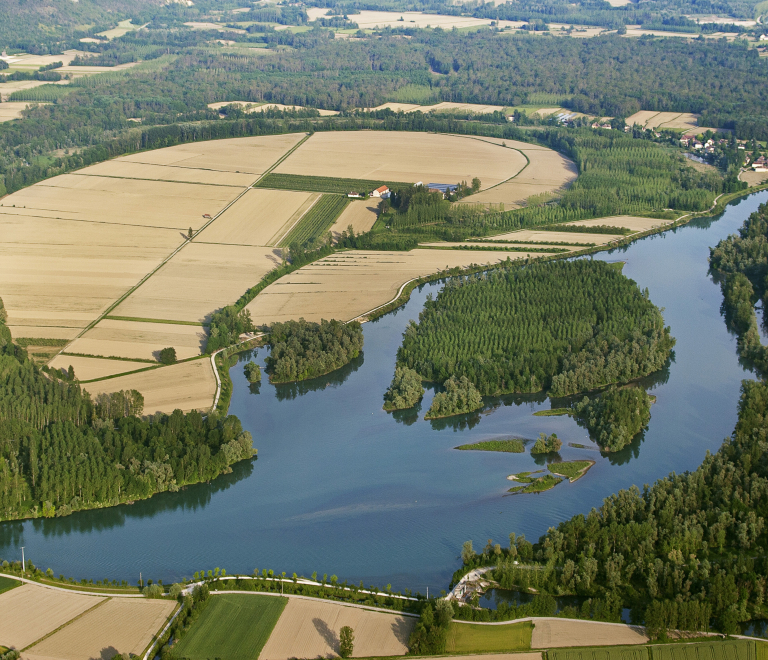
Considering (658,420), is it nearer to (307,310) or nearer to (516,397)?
(516,397)

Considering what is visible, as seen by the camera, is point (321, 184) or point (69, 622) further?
point (321, 184)

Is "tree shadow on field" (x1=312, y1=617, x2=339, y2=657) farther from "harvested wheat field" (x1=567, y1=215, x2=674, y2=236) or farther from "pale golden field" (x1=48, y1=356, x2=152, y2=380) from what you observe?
"harvested wheat field" (x1=567, y1=215, x2=674, y2=236)

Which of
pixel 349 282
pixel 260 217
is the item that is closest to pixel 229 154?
pixel 260 217

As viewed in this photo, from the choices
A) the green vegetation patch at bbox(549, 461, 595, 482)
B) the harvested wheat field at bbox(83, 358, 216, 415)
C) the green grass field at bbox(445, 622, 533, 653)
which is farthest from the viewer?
the harvested wheat field at bbox(83, 358, 216, 415)

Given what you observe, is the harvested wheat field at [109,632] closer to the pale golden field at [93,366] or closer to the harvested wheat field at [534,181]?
the pale golden field at [93,366]

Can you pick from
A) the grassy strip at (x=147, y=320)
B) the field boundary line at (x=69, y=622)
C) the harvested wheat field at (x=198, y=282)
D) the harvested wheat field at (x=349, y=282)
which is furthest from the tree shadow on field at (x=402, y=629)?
the grassy strip at (x=147, y=320)

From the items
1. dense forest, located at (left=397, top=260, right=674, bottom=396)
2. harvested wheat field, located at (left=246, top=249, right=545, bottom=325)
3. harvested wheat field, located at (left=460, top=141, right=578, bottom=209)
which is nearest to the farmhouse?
harvested wheat field, located at (left=460, top=141, right=578, bottom=209)

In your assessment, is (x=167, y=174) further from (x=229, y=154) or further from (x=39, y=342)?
(x=39, y=342)
